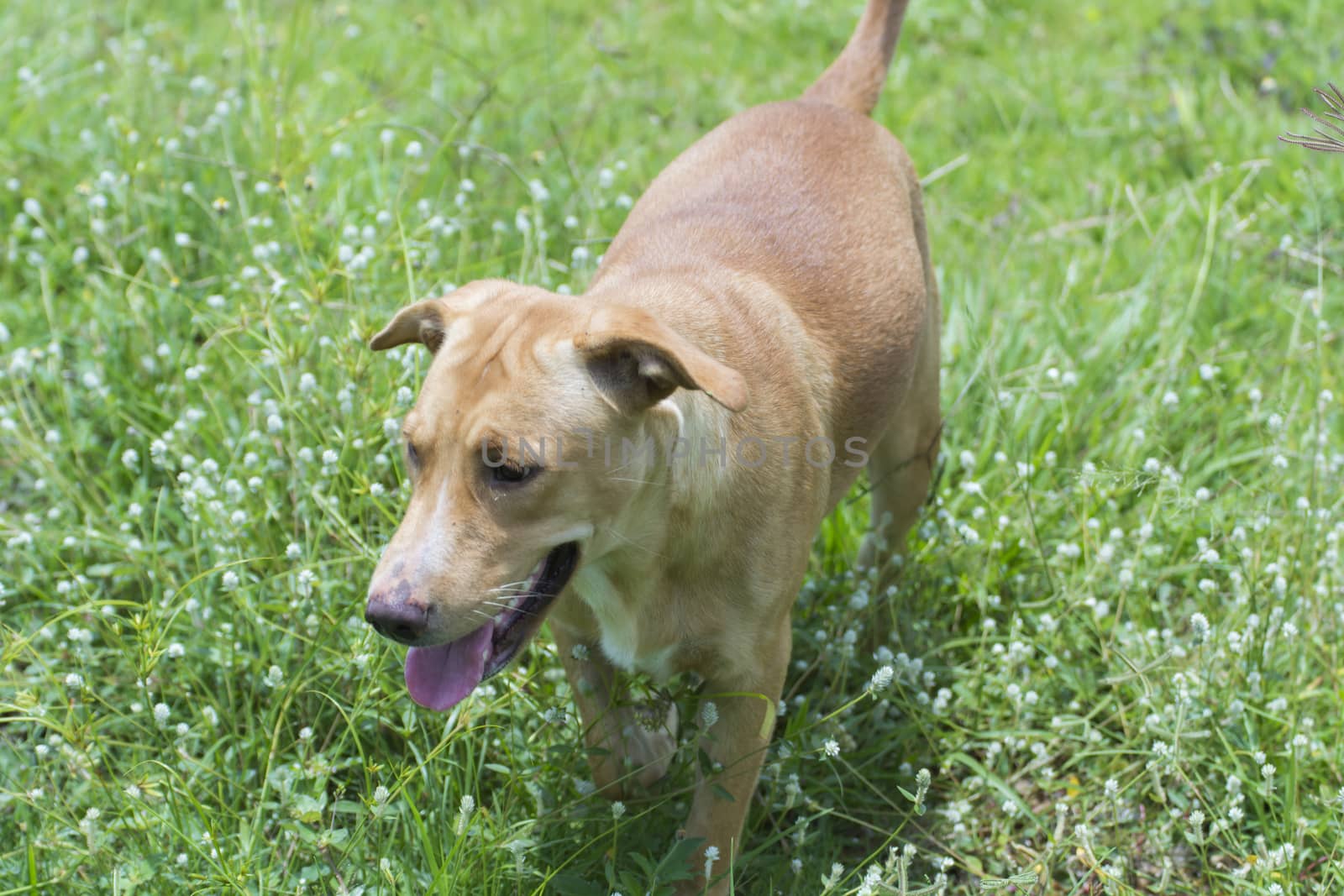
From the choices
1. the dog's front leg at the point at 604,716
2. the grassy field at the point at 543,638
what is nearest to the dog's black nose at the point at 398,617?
the grassy field at the point at 543,638

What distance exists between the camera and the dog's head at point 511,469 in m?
2.60

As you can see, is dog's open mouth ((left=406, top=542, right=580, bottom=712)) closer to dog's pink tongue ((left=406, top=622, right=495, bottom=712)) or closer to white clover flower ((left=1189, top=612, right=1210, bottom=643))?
dog's pink tongue ((left=406, top=622, right=495, bottom=712))

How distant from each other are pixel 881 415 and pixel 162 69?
4010mm

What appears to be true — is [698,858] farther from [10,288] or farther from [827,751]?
[10,288]

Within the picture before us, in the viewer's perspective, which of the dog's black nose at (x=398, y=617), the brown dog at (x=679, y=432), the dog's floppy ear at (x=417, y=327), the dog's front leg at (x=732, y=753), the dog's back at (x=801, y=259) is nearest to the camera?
the dog's black nose at (x=398, y=617)

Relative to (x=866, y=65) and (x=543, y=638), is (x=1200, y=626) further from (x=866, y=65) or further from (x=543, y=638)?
(x=866, y=65)

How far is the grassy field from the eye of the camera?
316 cm

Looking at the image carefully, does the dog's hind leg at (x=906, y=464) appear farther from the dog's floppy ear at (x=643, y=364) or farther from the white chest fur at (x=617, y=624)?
the dog's floppy ear at (x=643, y=364)

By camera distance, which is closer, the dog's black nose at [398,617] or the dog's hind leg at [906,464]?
the dog's black nose at [398,617]

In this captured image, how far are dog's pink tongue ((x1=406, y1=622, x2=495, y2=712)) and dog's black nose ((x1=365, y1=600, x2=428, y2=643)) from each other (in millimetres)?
242

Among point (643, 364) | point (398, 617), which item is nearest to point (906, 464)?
point (643, 364)

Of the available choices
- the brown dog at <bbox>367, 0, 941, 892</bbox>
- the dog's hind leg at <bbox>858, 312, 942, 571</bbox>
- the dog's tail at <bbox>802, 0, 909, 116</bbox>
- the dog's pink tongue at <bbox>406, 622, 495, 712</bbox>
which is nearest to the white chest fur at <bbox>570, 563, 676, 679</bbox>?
the brown dog at <bbox>367, 0, 941, 892</bbox>

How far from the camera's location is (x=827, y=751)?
9.15ft

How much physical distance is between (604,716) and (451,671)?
530mm
